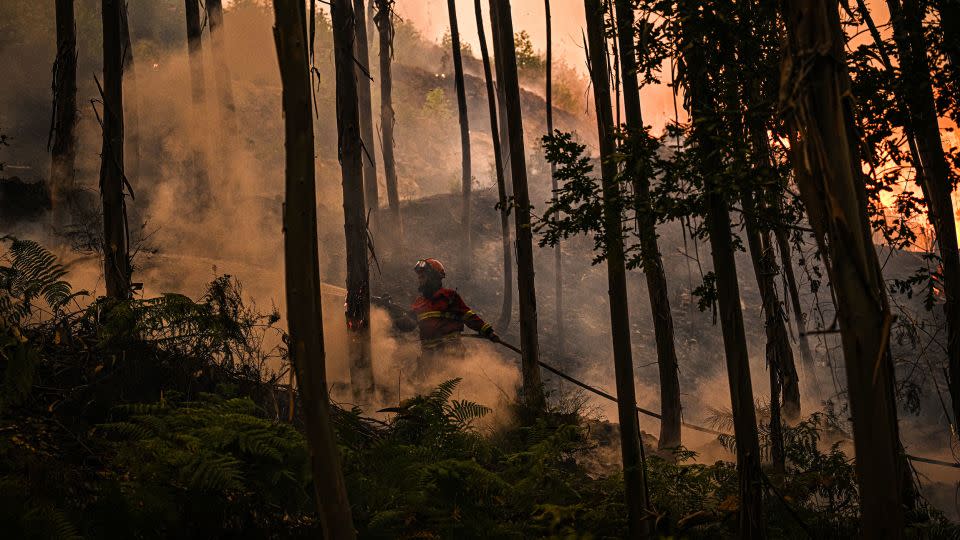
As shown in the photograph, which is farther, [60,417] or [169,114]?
[169,114]

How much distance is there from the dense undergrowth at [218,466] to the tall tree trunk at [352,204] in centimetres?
452

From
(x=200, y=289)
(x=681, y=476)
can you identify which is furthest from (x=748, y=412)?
(x=200, y=289)

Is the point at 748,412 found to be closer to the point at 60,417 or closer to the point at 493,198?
the point at 60,417

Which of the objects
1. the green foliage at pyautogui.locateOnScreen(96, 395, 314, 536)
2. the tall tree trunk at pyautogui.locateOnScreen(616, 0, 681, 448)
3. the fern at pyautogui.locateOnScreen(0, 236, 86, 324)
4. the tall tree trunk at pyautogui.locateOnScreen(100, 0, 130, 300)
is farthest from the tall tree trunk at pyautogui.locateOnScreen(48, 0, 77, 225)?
the tall tree trunk at pyautogui.locateOnScreen(616, 0, 681, 448)

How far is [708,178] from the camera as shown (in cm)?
A: 418

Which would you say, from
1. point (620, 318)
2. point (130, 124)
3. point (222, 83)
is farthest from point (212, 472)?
point (130, 124)

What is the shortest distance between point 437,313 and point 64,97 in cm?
560

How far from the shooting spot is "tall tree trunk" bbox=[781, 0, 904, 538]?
280cm

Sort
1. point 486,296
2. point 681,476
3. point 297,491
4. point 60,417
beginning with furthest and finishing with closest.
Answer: point 486,296 → point 681,476 → point 60,417 → point 297,491

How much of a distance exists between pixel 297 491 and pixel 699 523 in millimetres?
2896

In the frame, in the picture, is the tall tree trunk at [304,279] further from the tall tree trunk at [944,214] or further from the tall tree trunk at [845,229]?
the tall tree trunk at [944,214]

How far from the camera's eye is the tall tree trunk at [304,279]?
306 centimetres

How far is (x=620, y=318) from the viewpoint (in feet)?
17.7

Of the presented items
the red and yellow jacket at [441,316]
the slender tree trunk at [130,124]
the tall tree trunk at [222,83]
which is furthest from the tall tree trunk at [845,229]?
the slender tree trunk at [130,124]
